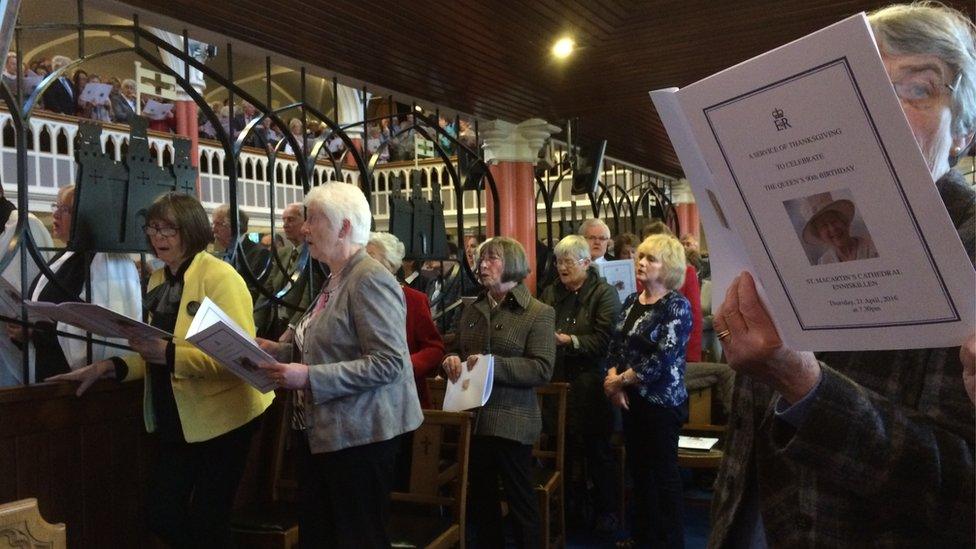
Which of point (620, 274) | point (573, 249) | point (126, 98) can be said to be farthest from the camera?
point (126, 98)

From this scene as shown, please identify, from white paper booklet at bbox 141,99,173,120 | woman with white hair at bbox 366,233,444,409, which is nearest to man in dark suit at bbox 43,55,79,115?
white paper booklet at bbox 141,99,173,120

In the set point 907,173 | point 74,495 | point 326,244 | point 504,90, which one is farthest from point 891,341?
point 504,90

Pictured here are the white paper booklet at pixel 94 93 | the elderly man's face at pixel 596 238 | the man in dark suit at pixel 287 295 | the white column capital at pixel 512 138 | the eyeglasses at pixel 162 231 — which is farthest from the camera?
the white paper booklet at pixel 94 93

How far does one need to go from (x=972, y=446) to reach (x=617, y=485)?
3.56 meters

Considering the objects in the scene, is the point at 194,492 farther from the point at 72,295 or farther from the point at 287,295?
the point at 287,295

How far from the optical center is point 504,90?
205 inches

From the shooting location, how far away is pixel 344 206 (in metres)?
2.42

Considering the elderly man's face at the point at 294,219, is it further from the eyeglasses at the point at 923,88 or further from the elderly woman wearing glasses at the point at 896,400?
the eyeglasses at the point at 923,88

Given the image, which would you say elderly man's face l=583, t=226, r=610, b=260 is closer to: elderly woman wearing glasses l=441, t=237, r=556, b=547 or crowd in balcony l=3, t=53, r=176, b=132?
elderly woman wearing glasses l=441, t=237, r=556, b=547

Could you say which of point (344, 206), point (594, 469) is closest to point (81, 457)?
point (344, 206)

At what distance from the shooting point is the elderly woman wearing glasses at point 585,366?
3918mm

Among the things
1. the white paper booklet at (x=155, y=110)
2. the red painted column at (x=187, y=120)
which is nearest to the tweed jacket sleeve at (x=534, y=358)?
the red painted column at (x=187, y=120)

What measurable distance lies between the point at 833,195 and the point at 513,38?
Answer: 3679mm

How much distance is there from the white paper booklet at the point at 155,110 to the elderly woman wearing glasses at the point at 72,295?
345 inches
